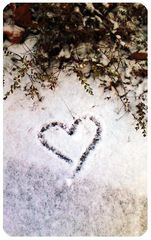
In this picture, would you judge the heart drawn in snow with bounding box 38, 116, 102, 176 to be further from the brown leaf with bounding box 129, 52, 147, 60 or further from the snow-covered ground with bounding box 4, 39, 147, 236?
the brown leaf with bounding box 129, 52, 147, 60

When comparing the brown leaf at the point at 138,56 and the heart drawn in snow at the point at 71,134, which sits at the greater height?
the brown leaf at the point at 138,56

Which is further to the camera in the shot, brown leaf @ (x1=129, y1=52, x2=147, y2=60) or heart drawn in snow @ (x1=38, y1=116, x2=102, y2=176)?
brown leaf @ (x1=129, y1=52, x2=147, y2=60)

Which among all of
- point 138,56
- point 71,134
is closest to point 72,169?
point 71,134

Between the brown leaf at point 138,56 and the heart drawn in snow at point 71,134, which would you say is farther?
the brown leaf at point 138,56

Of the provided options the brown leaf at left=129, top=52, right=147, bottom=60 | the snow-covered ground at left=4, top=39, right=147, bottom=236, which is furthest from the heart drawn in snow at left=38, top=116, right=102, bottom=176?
the brown leaf at left=129, top=52, right=147, bottom=60

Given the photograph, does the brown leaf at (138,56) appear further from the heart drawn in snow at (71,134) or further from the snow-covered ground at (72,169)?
the heart drawn in snow at (71,134)

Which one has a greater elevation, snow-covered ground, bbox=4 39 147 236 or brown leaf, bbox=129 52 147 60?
brown leaf, bbox=129 52 147 60

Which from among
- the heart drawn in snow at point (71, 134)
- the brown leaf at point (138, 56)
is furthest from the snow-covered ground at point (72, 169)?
the brown leaf at point (138, 56)

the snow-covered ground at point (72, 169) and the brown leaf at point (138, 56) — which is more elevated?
the brown leaf at point (138, 56)

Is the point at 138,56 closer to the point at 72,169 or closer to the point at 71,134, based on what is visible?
the point at 71,134

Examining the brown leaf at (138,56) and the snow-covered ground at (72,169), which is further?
the brown leaf at (138,56)
